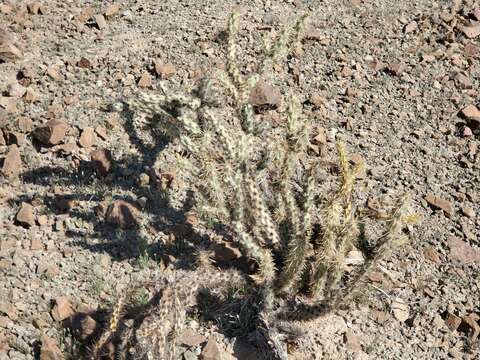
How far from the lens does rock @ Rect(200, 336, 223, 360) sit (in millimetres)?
4188

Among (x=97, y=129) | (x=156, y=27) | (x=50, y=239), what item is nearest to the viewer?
(x=50, y=239)

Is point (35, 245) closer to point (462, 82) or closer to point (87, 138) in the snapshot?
point (87, 138)

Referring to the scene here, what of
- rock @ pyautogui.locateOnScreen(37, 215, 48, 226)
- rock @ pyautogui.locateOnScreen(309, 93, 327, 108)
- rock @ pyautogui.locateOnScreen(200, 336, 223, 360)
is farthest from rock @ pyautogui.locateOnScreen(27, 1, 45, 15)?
rock @ pyautogui.locateOnScreen(200, 336, 223, 360)

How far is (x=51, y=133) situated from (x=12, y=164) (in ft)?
1.40

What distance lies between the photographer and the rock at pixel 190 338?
4.29 m

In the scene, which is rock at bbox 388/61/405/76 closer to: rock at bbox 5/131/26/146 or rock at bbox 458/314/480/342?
rock at bbox 458/314/480/342

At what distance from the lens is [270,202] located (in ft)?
16.0

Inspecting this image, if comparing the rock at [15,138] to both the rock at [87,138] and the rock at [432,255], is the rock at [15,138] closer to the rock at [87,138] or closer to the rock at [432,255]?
the rock at [87,138]

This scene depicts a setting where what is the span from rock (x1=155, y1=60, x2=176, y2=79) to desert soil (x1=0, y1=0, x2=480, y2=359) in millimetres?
13

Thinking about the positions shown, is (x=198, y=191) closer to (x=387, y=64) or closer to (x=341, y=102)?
(x=341, y=102)

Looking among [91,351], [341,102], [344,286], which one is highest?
[341,102]

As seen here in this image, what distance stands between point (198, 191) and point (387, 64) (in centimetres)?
285

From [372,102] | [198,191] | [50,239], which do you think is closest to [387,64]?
[372,102]

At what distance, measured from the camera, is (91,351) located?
13.5 feet
